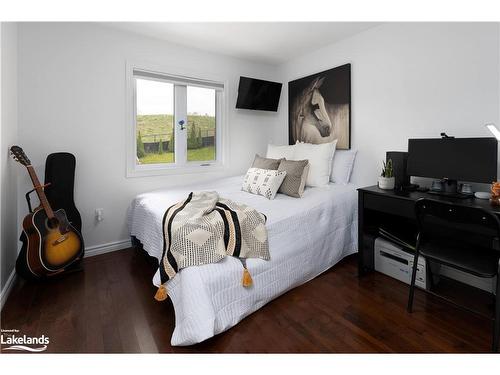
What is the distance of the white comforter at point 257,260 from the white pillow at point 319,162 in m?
0.14

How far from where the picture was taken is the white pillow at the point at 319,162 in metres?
2.92

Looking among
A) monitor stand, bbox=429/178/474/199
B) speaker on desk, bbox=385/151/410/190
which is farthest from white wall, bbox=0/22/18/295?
monitor stand, bbox=429/178/474/199

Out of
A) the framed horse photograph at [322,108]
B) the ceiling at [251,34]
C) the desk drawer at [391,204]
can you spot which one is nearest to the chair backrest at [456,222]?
the desk drawer at [391,204]

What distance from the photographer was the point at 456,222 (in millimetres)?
1659

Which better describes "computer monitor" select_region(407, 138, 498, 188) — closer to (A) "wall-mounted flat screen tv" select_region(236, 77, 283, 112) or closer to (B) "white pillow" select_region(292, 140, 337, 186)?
(B) "white pillow" select_region(292, 140, 337, 186)

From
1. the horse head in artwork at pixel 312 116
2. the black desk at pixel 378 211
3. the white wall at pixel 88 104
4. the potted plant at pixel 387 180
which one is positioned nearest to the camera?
the black desk at pixel 378 211

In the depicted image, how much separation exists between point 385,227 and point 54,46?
136 inches

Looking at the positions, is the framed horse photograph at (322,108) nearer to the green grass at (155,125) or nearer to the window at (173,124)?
the window at (173,124)

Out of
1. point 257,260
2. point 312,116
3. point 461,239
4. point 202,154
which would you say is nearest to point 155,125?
point 202,154

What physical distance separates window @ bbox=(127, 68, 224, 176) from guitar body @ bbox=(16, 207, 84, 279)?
36.0 inches

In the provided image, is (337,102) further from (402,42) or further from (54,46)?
(54,46)

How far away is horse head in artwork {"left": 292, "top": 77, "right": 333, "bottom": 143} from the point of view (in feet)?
10.9

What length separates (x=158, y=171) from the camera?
3.19m
